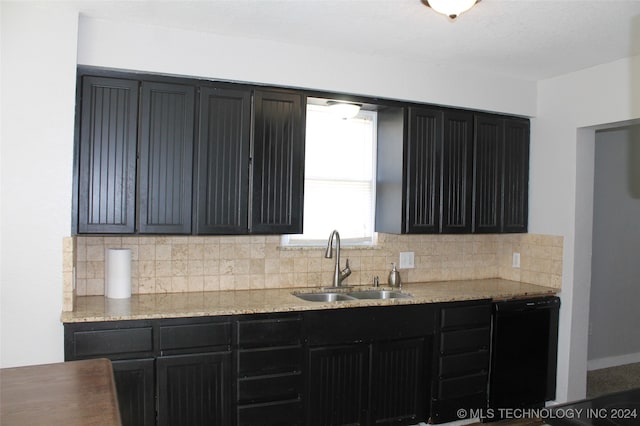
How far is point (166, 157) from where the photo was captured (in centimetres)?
297

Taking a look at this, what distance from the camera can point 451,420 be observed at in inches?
137

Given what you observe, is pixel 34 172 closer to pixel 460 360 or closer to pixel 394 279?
pixel 394 279

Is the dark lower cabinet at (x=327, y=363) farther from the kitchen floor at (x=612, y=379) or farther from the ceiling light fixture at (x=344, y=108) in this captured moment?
the ceiling light fixture at (x=344, y=108)

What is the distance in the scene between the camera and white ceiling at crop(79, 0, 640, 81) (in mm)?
2602

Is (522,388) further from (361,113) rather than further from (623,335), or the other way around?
(361,113)

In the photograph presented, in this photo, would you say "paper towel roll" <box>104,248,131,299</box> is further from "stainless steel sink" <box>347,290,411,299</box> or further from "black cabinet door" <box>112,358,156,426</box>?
"stainless steel sink" <box>347,290,411,299</box>

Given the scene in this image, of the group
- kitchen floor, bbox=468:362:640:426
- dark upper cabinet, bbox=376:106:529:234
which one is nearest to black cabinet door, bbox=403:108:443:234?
dark upper cabinet, bbox=376:106:529:234

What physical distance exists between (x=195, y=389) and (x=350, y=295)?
4.26 ft

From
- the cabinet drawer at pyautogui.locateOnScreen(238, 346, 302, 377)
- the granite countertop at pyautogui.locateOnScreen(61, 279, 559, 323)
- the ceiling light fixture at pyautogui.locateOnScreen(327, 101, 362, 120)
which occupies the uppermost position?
the ceiling light fixture at pyautogui.locateOnScreen(327, 101, 362, 120)

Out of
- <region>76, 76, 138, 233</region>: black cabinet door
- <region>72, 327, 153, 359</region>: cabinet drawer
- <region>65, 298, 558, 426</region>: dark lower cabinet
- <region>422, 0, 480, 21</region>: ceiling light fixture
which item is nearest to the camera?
<region>422, 0, 480, 21</region>: ceiling light fixture

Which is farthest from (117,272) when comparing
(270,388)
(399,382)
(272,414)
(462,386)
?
(462,386)

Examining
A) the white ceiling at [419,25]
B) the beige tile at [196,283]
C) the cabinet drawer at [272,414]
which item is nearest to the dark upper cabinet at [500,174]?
the white ceiling at [419,25]

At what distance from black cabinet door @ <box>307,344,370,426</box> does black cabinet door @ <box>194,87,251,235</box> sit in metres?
0.96

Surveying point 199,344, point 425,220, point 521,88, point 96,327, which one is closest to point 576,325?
point 425,220
